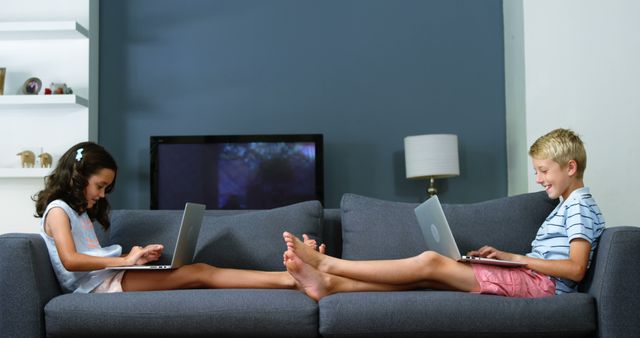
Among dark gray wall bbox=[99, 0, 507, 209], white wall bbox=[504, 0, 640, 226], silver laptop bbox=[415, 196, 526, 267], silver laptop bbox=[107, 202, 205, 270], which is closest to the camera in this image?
silver laptop bbox=[415, 196, 526, 267]

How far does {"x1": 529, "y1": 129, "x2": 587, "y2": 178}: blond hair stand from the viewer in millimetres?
2615

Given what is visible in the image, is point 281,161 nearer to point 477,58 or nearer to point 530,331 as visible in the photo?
point 477,58

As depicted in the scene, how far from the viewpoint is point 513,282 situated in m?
2.40

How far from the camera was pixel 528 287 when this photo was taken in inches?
94.7

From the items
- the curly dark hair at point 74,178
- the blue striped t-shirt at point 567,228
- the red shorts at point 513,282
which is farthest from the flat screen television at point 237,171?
the red shorts at point 513,282

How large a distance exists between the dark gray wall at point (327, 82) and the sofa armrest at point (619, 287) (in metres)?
2.74

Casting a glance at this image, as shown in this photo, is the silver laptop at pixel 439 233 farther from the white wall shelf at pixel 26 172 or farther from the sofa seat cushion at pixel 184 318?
the white wall shelf at pixel 26 172

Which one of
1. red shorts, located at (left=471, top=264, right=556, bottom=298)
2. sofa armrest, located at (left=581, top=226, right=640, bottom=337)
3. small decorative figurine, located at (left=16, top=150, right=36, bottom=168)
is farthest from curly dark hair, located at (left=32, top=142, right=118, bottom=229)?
small decorative figurine, located at (left=16, top=150, right=36, bottom=168)

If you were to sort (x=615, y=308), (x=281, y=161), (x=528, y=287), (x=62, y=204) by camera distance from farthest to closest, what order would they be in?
1. (x=281, y=161)
2. (x=62, y=204)
3. (x=528, y=287)
4. (x=615, y=308)

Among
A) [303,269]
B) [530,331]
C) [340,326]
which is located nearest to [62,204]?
[303,269]

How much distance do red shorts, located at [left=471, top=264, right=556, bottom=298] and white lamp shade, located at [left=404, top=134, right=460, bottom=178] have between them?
215 cm

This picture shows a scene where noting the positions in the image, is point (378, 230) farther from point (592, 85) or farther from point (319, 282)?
point (592, 85)

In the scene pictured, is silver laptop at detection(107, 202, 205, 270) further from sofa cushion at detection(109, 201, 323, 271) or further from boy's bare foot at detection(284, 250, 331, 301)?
boy's bare foot at detection(284, 250, 331, 301)

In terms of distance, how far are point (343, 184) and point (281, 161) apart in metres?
0.49
